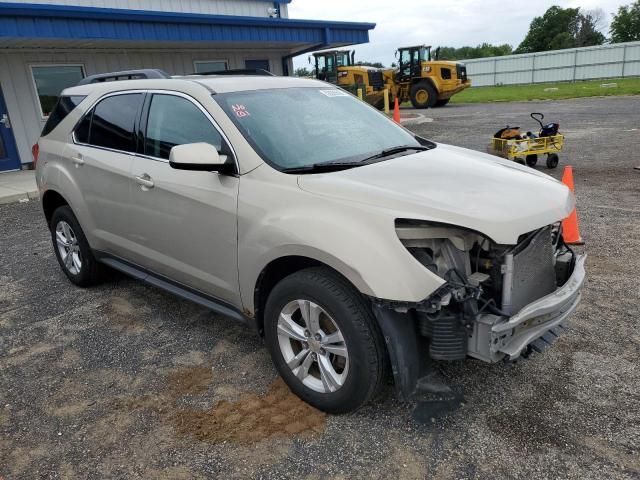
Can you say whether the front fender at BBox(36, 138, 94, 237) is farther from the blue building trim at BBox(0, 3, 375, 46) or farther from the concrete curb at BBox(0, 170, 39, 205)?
the blue building trim at BBox(0, 3, 375, 46)

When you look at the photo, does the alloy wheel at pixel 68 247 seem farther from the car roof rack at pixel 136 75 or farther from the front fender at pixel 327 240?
the front fender at pixel 327 240

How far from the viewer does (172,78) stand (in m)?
3.86

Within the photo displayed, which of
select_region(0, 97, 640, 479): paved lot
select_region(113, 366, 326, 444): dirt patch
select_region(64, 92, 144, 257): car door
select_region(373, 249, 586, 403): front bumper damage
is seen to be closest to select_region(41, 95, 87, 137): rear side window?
select_region(64, 92, 144, 257): car door

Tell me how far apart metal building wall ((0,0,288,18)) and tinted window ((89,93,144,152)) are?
9.48 meters

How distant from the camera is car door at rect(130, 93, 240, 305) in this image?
10.6ft

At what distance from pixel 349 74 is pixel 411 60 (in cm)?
322

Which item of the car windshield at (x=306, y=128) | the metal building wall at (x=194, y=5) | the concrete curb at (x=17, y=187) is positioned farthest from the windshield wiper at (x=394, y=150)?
the metal building wall at (x=194, y=5)

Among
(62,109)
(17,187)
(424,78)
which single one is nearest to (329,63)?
(424,78)

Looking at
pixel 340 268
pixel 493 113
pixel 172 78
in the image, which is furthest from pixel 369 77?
pixel 340 268

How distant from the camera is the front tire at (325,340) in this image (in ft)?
8.63

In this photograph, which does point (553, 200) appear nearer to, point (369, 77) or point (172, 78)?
point (172, 78)

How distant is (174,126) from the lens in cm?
362

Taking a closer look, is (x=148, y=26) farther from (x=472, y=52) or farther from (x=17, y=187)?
(x=472, y=52)

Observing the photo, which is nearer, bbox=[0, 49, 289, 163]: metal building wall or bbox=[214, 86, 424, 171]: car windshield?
bbox=[214, 86, 424, 171]: car windshield
